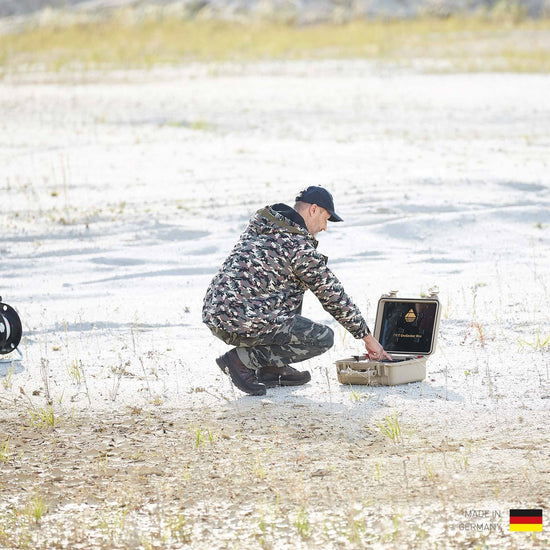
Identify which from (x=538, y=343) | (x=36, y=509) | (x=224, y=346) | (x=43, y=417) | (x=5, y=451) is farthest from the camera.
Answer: (x=224, y=346)

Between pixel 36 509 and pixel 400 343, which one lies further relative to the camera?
pixel 400 343

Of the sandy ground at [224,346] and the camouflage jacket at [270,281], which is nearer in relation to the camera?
the sandy ground at [224,346]

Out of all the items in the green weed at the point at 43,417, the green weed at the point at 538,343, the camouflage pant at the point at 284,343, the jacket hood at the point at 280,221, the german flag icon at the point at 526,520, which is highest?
the jacket hood at the point at 280,221

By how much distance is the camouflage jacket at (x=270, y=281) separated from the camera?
5.95 meters

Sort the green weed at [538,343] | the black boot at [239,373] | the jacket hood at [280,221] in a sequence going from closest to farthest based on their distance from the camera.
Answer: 1. the jacket hood at [280,221]
2. the black boot at [239,373]
3. the green weed at [538,343]

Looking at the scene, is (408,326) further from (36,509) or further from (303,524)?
(36,509)

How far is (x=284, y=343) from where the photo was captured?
20.3 feet

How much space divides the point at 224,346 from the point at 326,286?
1.70 m

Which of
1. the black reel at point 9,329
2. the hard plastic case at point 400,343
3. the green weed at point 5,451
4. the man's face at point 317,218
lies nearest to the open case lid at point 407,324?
the hard plastic case at point 400,343

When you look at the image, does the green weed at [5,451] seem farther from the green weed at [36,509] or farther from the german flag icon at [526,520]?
the german flag icon at [526,520]

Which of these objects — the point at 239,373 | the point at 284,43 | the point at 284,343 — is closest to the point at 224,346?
the point at 239,373

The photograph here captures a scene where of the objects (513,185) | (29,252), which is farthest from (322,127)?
(29,252)

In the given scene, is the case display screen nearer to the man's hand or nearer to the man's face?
the man's hand

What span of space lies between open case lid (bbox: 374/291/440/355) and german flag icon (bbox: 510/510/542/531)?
2069mm
